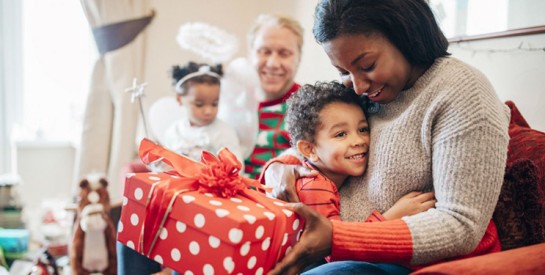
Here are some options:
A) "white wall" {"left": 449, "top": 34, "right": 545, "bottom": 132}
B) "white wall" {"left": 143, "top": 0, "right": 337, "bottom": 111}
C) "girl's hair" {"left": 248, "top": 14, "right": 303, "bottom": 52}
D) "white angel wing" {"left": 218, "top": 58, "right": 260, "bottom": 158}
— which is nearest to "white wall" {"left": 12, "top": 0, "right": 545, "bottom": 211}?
"white wall" {"left": 143, "top": 0, "right": 337, "bottom": 111}

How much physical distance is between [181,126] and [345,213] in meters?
1.31

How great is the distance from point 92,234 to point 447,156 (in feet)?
4.96

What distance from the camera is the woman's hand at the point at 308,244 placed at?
95 centimetres

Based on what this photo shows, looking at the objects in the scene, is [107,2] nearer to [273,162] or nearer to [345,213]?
[273,162]

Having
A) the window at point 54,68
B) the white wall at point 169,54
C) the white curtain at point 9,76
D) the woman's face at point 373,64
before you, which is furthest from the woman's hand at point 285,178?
the white curtain at point 9,76

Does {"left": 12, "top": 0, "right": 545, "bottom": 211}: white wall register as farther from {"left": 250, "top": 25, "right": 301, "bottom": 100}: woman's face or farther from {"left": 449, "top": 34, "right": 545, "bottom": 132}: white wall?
{"left": 449, "top": 34, "right": 545, "bottom": 132}: white wall

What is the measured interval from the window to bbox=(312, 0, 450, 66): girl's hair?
7.54 ft

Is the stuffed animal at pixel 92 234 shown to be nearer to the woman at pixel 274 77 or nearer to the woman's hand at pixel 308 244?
the woman at pixel 274 77

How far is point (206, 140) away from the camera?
2160 mm

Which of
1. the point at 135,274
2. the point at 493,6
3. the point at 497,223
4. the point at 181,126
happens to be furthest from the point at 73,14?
the point at 497,223

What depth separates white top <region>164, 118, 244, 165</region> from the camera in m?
2.15

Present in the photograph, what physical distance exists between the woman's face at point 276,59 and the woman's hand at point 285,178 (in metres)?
0.92

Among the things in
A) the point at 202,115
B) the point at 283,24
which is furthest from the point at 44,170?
the point at 283,24

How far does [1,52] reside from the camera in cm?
299
